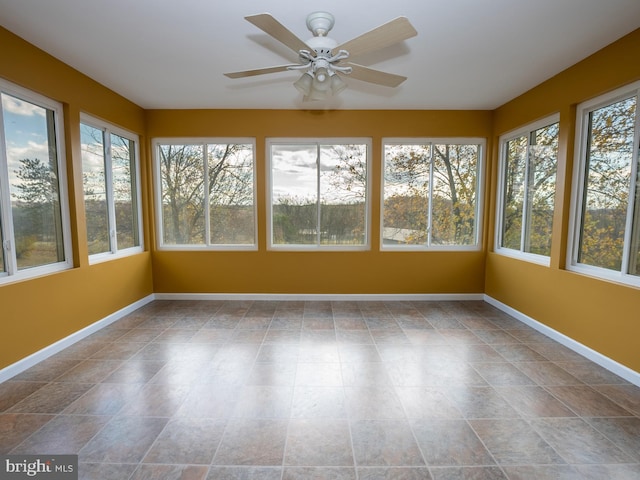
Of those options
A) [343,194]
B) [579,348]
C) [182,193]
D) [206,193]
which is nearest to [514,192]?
[579,348]

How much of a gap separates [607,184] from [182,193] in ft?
16.2

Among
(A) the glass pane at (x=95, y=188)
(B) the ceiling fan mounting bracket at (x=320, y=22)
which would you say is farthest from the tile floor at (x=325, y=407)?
(B) the ceiling fan mounting bracket at (x=320, y=22)

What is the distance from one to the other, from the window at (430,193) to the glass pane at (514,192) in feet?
1.24

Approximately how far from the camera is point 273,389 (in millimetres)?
2260

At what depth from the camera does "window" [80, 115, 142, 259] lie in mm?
3354

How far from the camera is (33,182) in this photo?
2715mm

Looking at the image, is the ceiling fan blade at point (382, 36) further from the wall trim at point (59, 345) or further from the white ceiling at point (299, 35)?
the wall trim at point (59, 345)

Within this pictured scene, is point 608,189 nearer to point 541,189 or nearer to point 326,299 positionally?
point 541,189

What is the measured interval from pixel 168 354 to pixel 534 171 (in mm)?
4498

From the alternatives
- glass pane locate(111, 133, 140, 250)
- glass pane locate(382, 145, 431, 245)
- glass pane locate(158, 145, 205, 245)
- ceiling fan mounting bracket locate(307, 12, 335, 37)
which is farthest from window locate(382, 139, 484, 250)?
glass pane locate(111, 133, 140, 250)

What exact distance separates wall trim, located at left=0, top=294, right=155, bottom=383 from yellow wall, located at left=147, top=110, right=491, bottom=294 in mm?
786

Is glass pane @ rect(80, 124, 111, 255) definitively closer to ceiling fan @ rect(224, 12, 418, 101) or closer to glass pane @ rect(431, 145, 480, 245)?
ceiling fan @ rect(224, 12, 418, 101)

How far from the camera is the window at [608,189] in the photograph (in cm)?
247

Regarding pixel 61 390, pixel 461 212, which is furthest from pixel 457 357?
pixel 61 390
